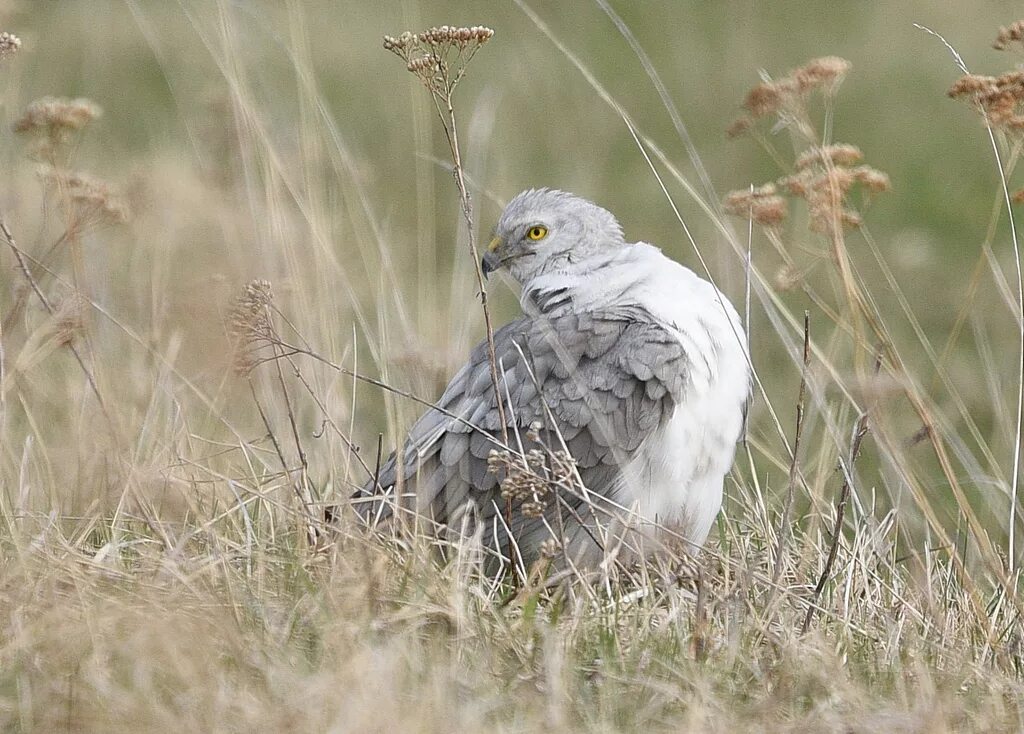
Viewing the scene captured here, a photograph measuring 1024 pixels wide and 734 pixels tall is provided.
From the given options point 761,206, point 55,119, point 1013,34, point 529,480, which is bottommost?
point 529,480

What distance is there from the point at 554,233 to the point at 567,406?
782mm

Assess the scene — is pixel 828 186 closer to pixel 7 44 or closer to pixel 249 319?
pixel 249 319

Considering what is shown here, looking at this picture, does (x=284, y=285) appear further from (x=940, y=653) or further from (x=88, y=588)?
(x=940, y=653)

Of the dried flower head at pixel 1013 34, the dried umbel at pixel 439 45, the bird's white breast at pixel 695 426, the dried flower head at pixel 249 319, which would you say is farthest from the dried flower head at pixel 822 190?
the dried flower head at pixel 249 319

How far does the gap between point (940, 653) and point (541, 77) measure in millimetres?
8787

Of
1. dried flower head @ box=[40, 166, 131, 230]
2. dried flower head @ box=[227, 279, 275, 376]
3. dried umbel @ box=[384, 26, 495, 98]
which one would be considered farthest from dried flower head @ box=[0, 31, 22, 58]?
dried umbel @ box=[384, 26, 495, 98]

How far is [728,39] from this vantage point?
39.5 ft

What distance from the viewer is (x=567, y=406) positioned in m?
4.39

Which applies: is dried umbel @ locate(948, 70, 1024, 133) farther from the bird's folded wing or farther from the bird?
the bird's folded wing

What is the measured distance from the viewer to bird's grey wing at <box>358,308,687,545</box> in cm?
431

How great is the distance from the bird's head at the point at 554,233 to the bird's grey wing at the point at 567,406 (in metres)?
0.47

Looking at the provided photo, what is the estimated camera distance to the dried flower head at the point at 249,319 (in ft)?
12.3

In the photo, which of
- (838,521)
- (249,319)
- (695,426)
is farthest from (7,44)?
(838,521)

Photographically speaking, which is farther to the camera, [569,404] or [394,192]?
[394,192]
